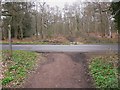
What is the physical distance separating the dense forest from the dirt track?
9.28m

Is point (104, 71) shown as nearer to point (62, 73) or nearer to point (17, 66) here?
point (62, 73)

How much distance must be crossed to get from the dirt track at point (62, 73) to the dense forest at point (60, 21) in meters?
9.28

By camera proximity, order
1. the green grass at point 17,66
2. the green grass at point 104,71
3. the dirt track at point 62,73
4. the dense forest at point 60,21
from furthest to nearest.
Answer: the dense forest at point 60,21
the green grass at point 17,66
the dirt track at point 62,73
the green grass at point 104,71

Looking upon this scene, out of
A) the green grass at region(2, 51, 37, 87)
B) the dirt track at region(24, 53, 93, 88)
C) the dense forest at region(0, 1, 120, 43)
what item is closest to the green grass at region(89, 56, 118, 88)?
the dirt track at region(24, 53, 93, 88)

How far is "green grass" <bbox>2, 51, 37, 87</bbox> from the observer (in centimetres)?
897

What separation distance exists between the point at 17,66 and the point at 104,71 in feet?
12.1

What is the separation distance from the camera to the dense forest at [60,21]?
20.5m

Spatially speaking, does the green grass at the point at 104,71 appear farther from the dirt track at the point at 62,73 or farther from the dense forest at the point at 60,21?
the dense forest at the point at 60,21

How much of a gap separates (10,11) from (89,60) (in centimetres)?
688

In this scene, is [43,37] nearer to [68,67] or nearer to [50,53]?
[50,53]

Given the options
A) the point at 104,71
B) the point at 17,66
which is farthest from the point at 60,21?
the point at 104,71

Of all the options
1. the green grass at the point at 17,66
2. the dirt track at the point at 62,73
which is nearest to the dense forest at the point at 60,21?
the green grass at the point at 17,66

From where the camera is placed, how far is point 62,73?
31.5 ft

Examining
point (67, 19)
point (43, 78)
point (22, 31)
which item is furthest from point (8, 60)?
point (67, 19)
